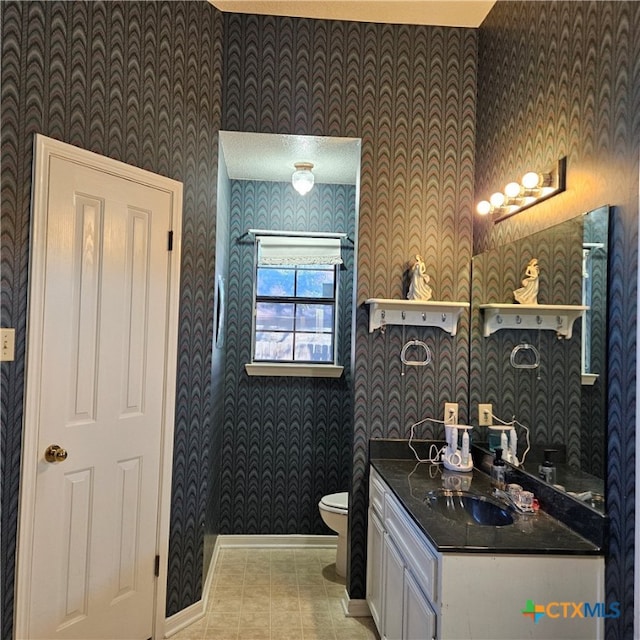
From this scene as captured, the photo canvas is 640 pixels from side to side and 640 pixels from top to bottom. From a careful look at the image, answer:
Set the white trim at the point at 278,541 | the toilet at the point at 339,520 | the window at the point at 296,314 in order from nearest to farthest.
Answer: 1. the toilet at the point at 339,520
2. the white trim at the point at 278,541
3. the window at the point at 296,314

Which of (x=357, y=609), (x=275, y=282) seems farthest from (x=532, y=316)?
(x=275, y=282)

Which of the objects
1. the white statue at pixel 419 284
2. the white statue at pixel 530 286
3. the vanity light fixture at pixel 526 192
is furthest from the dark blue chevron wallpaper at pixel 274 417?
the white statue at pixel 530 286

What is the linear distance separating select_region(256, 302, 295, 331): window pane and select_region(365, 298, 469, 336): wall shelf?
1.19 m

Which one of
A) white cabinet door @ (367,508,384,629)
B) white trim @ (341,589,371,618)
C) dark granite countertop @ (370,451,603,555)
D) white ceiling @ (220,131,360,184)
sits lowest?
white trim @ (341,589,371,618)

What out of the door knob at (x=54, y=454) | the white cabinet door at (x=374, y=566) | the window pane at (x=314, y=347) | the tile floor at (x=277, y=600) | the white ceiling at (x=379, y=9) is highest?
the white ceiling at (x=379, y=9)

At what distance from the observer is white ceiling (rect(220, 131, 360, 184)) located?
2928mm

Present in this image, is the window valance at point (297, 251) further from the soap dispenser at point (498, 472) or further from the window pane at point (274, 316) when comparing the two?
the soap dispenser at point (498, 472)

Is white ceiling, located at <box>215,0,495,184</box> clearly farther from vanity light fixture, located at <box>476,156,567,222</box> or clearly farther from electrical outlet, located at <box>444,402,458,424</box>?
electrical outlet, located at <box>444,402,458,424</box>

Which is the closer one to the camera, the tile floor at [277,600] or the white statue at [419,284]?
the tile floor at [277,600]

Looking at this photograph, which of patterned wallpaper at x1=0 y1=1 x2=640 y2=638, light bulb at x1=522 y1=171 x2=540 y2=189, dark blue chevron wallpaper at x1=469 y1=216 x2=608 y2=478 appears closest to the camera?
dark blue chevron wallpaper at x1=469 y1=216 x2=608 y2=478

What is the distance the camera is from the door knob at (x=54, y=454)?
210 cm

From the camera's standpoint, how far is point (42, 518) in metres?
2.10

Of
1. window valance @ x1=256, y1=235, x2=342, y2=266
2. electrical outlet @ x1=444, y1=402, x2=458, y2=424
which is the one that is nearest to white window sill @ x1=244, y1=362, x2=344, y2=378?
window valance @ x1=256, y1=235, x2=342, y2=266

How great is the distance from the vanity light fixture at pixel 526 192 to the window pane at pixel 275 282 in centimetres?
164
